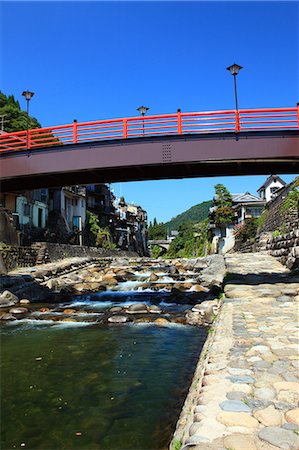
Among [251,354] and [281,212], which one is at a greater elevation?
[281,212]

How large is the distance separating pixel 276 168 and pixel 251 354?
10.8 metres

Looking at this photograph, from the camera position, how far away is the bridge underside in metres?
12.6

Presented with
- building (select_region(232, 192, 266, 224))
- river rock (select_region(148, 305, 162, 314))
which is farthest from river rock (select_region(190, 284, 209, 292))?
building (select_region(232, 192, 266, 224))

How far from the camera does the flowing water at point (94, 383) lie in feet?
15.2

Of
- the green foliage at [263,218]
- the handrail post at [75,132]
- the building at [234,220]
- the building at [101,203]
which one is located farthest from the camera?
the building at [101,203]

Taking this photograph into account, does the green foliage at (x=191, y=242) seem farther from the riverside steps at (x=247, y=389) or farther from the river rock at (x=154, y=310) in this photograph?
the riverside steps at (x=247, y=389)

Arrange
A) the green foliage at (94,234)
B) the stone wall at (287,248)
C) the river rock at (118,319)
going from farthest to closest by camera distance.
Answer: the green foliage at (94,234) < the stone wall at (287,248) < the river rock at (118,319)

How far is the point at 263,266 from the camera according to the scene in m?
19.4

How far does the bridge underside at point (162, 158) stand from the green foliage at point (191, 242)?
46.4 metres

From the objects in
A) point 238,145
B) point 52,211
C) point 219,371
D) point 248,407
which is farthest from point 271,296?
point 52,211

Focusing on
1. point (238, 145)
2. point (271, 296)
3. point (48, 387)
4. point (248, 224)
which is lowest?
point (48, 387)

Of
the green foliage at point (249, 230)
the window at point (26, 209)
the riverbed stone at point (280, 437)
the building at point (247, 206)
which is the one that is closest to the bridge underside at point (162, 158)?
the riverbed stone at point (280, 437)

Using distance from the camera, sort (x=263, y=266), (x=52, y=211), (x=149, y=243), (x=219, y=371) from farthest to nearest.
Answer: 1. (x=149, y=243)
2. (x=52, y=211)
3. (x=263, y=266)
4. (x=219, y=371)

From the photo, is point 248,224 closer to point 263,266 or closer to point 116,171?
point 263,266
